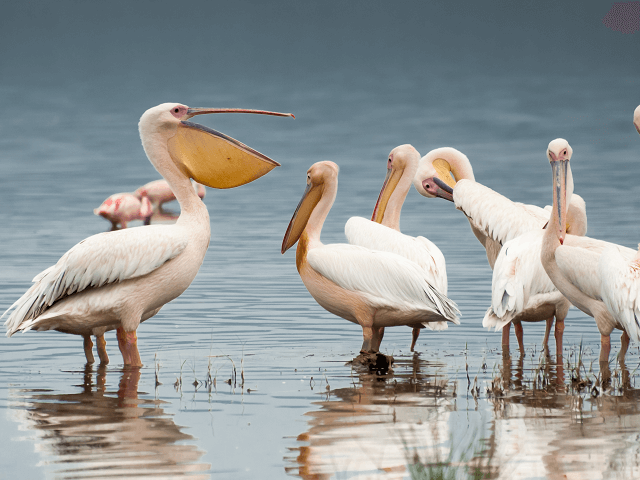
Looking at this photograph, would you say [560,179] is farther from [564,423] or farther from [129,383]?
[129,383]

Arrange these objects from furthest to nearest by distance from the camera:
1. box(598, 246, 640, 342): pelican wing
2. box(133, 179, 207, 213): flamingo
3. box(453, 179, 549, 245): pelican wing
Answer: box(133, 179, 207, 213): flamingo
box(453, 179, 549, 245): pelican wing
box(598, 246, 640, 342): pelican wing

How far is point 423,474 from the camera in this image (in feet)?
13.0

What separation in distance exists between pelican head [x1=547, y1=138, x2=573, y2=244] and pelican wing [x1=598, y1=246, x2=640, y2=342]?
0.42 metres

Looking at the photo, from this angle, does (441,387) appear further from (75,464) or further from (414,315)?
(75,464)

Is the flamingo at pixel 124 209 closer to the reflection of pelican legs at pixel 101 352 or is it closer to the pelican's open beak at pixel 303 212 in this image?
the pelican's open beak at pixel 303 212

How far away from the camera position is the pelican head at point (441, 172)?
9.58 m

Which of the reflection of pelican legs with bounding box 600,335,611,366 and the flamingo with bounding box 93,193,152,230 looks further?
the flamingo with bounding box 93,193,152,230

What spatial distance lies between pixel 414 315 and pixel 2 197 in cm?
1815

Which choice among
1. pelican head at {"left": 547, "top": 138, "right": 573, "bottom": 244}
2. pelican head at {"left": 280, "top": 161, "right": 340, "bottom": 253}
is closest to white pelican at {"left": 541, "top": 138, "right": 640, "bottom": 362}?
pelican head at {"left": 547, "top": 138, "right": 573, "bottom": 244}

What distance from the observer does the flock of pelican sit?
6355mm

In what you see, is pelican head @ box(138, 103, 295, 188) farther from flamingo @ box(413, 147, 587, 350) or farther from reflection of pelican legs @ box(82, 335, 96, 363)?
flamingo @ box(413, 147, 587, 350)

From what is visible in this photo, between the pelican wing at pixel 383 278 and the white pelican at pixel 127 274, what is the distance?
2.72 ft

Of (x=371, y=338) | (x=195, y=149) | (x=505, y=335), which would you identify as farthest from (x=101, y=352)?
(x=505, y=335)

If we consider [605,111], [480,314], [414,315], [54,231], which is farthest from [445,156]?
[605,111]
